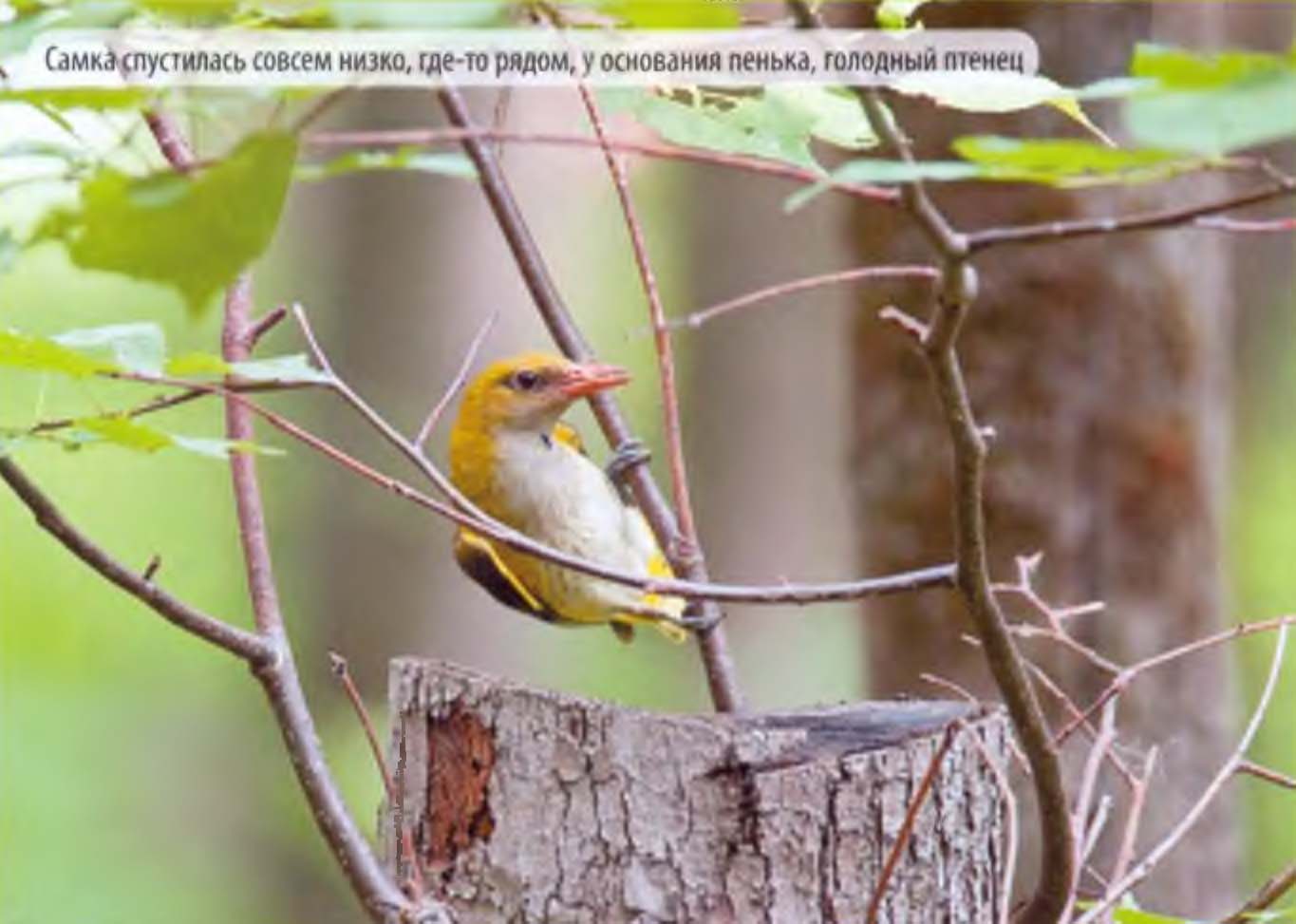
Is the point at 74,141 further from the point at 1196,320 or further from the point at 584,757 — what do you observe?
the point at 1196,320

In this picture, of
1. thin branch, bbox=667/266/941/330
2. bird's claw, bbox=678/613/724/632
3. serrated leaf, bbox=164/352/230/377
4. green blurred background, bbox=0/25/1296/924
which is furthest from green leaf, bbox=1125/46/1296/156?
green blurred background, bbox=0/25/1296/924

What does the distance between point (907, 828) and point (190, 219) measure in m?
0.80

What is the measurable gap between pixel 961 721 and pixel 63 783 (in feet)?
20.3

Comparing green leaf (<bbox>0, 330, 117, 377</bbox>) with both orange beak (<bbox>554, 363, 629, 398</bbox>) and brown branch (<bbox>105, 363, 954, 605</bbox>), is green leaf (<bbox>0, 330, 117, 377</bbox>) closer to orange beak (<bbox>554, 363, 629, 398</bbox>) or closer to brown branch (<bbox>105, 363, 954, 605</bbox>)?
brown branch (<bbox>105, 363, 954, 605</bbox>)

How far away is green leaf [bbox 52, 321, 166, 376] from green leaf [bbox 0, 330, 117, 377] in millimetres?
34

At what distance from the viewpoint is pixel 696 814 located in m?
1.73

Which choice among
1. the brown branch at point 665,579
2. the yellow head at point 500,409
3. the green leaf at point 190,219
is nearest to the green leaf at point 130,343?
the brown branch at point 665,579

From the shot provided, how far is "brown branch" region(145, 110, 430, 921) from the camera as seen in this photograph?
5.97 feet

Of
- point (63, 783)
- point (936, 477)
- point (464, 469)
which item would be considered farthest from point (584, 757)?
point (63, 783)

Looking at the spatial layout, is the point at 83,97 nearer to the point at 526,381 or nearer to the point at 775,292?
the point at 775,292

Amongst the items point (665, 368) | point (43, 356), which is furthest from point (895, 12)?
point (43, 356)

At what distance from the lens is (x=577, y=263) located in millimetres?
9844

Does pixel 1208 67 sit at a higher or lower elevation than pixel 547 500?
higher

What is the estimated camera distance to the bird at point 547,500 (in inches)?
95.0
